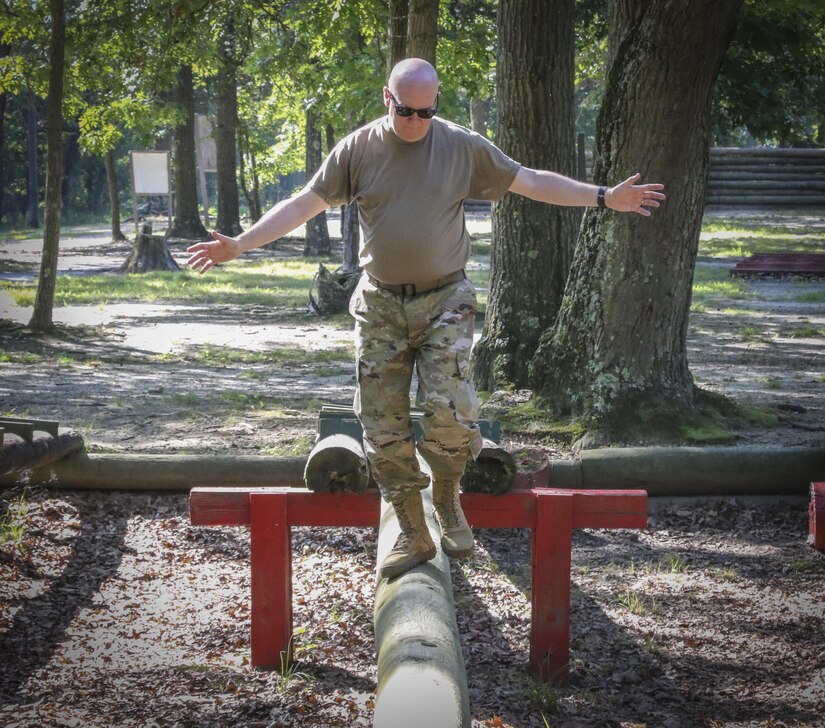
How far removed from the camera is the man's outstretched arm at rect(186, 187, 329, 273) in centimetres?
432

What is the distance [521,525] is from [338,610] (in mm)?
1255

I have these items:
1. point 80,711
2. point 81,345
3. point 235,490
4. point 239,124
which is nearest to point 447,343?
point 235,490

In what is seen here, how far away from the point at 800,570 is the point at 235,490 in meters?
3.25

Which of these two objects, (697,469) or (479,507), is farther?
(697,469)

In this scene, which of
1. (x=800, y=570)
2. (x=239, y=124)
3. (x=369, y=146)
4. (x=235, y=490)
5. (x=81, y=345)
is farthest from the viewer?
(x=239, y=124)

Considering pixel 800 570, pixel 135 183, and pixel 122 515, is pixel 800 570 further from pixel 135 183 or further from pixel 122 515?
pixel 135 183

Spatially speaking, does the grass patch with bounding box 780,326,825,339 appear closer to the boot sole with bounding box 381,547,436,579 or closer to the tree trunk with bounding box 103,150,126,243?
the boot sole with bounding box 381,547,436,579

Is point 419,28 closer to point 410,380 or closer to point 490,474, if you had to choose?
point 490,474

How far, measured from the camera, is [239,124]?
30.7 metres

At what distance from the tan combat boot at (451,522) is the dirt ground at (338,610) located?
71 centimetres

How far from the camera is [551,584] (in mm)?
5004

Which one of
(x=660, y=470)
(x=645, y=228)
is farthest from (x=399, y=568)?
(x=645, y=228)

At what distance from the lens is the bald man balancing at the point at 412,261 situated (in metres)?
4.30

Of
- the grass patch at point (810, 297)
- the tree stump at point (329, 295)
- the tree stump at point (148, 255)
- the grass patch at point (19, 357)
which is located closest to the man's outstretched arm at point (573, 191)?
the grass patch at point (19, 357)
